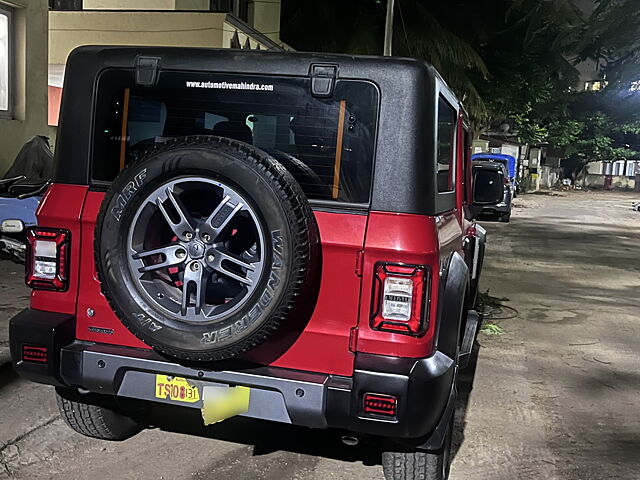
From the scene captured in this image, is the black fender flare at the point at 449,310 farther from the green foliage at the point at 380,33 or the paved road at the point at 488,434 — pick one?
the green foliage at the point at 380,33

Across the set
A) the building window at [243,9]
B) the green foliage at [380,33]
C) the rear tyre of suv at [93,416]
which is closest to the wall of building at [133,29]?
the building window at [243,9]

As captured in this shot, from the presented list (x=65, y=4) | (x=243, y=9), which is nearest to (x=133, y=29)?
(x=65, y=4)

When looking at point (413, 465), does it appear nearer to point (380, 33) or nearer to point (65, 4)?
point (65, 4)

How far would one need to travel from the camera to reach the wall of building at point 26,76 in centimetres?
1002

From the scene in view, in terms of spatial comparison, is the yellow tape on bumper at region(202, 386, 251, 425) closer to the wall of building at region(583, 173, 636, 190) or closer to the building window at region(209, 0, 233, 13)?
the building window at region(209, 0, 233, 13)

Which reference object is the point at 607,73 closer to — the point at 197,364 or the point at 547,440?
the point at 547,440

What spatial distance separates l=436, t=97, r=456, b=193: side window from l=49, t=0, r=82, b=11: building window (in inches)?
490

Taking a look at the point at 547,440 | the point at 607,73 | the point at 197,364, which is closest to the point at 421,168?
the point at 197,364

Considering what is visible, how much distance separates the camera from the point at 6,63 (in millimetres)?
10062

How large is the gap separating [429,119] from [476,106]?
18935 mm

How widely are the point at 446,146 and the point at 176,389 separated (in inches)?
73.5

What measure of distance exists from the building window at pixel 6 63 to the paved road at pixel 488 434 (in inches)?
138

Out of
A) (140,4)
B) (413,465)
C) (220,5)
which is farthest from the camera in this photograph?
(220,5)

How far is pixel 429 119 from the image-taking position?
3041mm
